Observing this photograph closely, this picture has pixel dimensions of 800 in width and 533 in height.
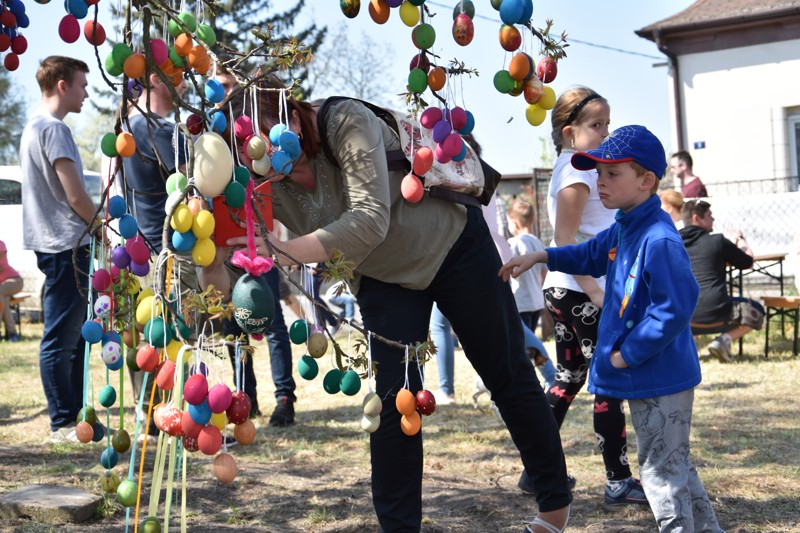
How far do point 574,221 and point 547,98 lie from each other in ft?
3.80

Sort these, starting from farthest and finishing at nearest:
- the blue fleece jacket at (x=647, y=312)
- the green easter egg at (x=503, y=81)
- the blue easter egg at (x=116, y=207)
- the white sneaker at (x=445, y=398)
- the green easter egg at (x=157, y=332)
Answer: the white sneaker at (x=445, y=398) < the blue fleece jacket at (x=647, y=312) < the green easter egg at (x=503, y=81) < the blue easter egg at (x=116, y=207) < the green easter egg at (x=157, y=332)

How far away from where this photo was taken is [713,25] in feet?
45.1

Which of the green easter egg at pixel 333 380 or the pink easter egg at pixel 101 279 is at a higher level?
the pink easter egg at pixel 101 279

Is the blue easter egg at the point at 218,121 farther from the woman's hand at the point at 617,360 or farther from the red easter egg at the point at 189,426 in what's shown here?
the woman's hand at the point at 617,360

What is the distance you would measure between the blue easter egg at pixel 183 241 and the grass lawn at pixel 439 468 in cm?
125

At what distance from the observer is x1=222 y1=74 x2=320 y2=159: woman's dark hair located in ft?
6.77

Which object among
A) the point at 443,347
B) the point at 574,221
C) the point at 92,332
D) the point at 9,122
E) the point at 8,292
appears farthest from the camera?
the point at 9,122

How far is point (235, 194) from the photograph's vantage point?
1815 millimetres

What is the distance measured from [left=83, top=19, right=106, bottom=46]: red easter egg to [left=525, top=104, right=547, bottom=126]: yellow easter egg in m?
1.04

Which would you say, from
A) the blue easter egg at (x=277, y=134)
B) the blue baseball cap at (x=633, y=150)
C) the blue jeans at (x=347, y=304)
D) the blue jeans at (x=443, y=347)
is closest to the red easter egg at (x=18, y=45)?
the blue easter egg at (x=277, y=134)

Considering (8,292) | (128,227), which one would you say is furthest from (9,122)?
(128,227)

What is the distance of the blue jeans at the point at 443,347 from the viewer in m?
5.66

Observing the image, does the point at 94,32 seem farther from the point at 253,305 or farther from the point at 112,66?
the point at 253,305

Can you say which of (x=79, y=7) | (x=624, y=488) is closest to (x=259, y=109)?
(x=79, y=7)
